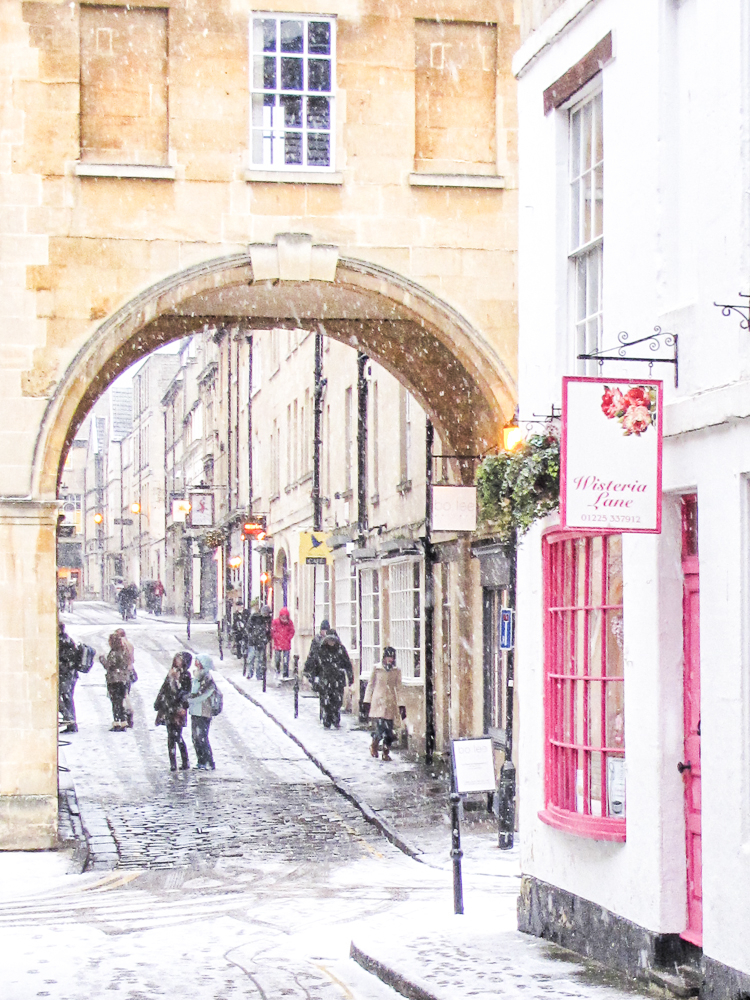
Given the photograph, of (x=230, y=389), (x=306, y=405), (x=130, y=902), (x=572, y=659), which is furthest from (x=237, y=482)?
(x=572, y=659)

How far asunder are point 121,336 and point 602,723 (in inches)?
351

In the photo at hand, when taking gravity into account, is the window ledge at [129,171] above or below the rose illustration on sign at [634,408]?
above

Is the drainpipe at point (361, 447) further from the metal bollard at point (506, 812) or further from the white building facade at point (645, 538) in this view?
the white building facade at point (645, 538)

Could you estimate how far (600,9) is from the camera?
10.1 metres

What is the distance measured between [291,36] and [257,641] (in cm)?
1862

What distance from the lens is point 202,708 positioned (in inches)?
871

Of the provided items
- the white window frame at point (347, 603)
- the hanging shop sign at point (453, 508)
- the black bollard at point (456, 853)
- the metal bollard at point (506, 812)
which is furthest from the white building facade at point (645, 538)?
the white window frame at point (347, 603)

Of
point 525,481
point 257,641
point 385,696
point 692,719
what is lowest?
point 385,696

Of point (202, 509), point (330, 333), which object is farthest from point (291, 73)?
point (202, 509)

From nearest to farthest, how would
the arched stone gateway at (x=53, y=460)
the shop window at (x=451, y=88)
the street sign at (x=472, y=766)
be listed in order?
the street sign at (x=472, y=766) < the arched stone gateway at (x=53, y=460) < the shop window at (x=451, y=88)

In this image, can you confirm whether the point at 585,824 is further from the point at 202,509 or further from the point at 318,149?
the point at 202,509

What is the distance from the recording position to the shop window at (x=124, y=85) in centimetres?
1706

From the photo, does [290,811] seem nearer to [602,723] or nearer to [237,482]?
[602,723]

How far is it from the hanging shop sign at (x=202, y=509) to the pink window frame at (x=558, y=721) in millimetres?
42006
